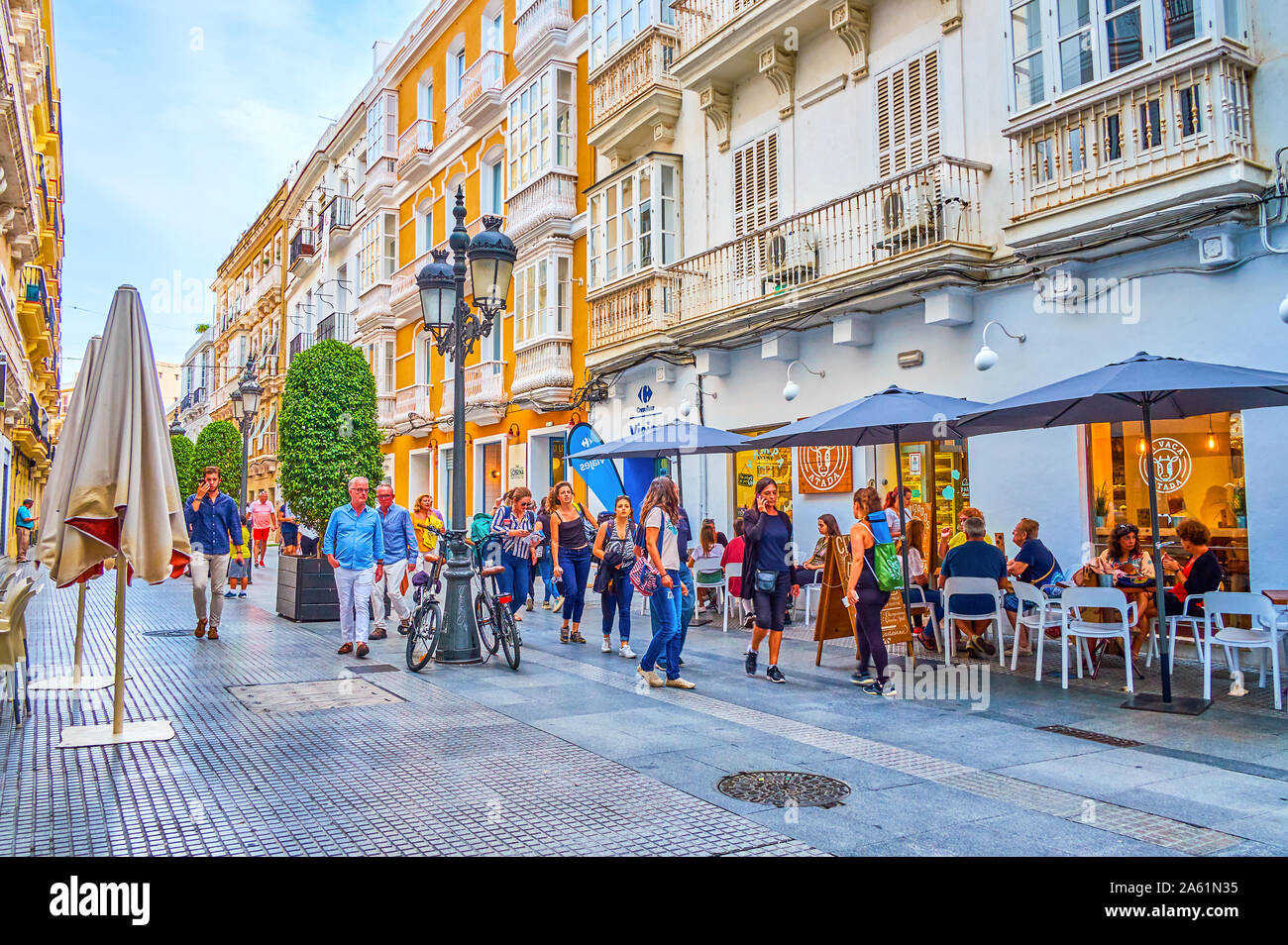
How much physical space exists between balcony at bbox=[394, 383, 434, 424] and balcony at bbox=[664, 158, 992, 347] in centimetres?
1289

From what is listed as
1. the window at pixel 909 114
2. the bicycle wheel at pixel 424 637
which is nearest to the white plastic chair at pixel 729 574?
the bicycle wheel at pixel 424 637

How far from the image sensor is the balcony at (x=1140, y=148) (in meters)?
8.94

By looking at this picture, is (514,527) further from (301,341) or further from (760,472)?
(301,341)

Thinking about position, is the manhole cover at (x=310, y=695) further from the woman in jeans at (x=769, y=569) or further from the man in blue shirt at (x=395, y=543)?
the woman in jeans at (x=769, y=569)

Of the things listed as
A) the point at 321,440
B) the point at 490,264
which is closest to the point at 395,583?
the point at 321,440

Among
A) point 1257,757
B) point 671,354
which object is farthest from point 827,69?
point 1257,757

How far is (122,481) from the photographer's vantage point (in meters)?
5.97

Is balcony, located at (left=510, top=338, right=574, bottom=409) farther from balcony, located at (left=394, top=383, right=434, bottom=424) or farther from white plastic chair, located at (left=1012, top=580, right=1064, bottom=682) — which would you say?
white plastic chair, located at (left=1012, top=580, right=1064, bottom=682)

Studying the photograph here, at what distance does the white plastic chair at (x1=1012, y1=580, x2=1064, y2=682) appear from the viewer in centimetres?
866

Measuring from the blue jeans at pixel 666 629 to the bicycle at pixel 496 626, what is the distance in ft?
4.84

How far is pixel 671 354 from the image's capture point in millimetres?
17578

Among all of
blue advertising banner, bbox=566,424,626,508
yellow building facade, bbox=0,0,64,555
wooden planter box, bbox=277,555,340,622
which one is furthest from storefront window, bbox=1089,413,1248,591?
yellow building facade, bbox=0,0,64,555

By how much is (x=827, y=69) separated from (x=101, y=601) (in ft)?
47.7
